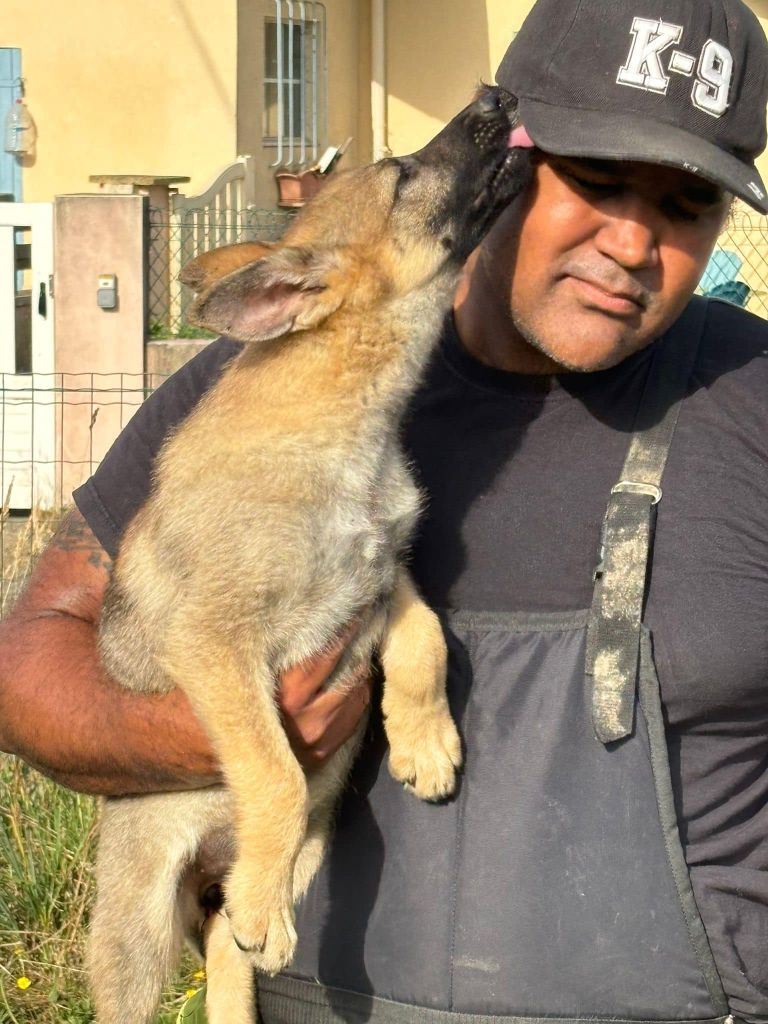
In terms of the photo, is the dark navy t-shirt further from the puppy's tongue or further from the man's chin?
the puppy's tongue

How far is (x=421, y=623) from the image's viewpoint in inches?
117

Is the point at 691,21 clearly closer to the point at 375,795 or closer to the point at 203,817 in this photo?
the point at 375,795

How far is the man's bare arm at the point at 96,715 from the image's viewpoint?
10.1 feet

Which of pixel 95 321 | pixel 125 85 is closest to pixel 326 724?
pixel 95 321

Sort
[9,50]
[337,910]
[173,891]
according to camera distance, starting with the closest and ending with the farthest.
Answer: [337,910]
[173,891]
[9,50]

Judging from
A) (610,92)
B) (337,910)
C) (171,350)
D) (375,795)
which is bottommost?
(171,350)

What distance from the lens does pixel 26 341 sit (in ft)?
39.1

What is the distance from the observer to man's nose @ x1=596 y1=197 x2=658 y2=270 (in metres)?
2.87

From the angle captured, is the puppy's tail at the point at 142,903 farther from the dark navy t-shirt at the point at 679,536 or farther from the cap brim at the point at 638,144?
the cap brim at the point at 638,144

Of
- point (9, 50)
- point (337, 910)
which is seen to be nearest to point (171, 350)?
point (9, 50)

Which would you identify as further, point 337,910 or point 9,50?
point 9,50

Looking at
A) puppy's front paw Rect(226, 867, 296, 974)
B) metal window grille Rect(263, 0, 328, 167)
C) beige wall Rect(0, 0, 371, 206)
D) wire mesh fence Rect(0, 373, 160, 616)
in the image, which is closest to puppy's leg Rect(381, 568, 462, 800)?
puppy's front paw Rect(226, 867, 296, 974)

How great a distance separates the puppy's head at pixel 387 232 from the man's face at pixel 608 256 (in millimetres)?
226

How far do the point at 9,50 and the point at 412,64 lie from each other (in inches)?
206
